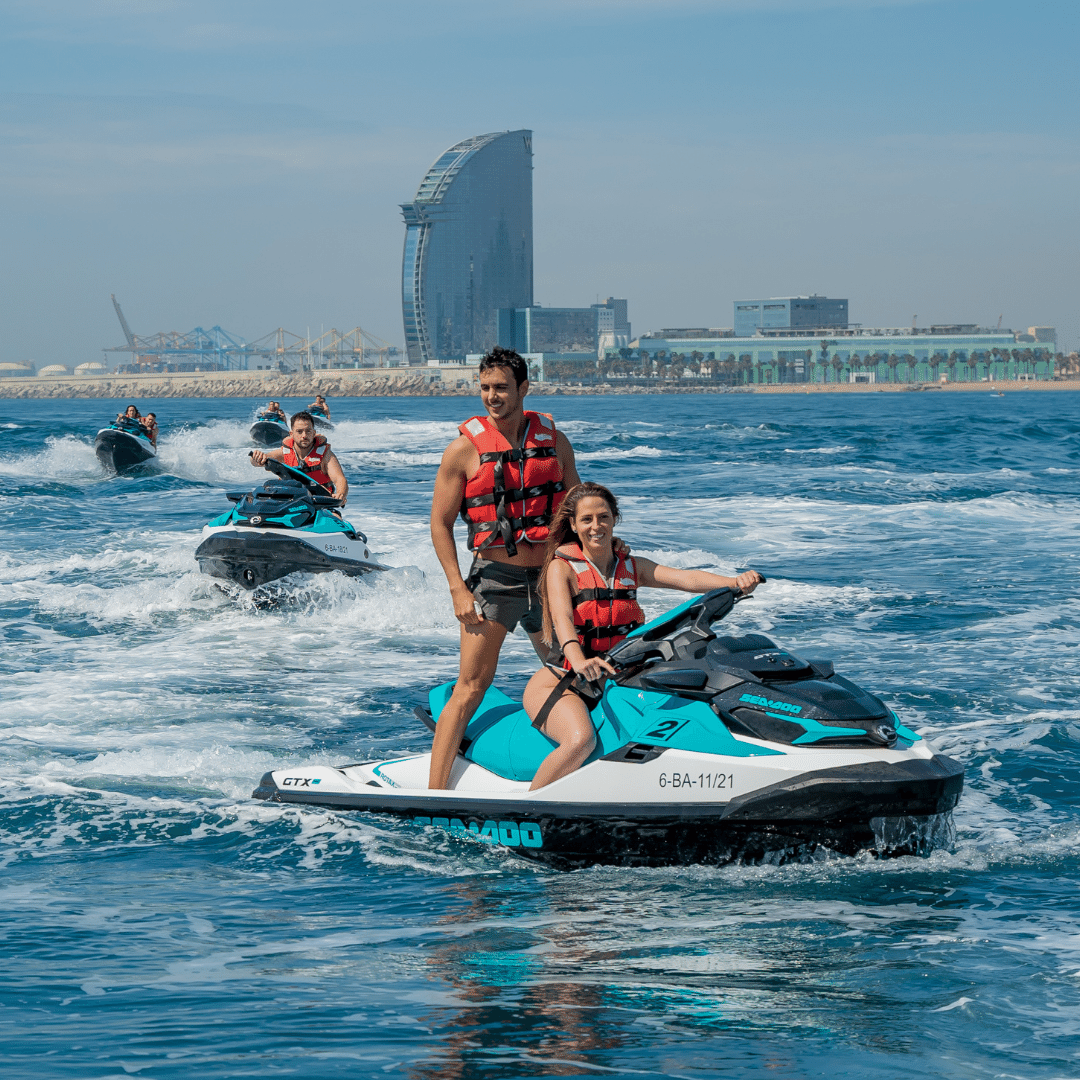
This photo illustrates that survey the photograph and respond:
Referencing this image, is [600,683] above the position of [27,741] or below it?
above

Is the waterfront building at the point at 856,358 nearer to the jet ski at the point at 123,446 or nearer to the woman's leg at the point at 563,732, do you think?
the jet ski at the point at 123,446

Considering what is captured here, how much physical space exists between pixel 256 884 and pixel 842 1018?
2291mm

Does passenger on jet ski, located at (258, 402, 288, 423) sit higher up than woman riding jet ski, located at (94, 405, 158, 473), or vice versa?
passenger on jet ski, located at (258, 402, 288, 423)

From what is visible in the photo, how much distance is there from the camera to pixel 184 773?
21.5 feet

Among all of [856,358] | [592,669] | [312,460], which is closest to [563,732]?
[592,669]

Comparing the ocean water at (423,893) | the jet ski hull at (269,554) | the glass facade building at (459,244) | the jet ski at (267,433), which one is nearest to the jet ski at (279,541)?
the jet ski hull at (269,554)

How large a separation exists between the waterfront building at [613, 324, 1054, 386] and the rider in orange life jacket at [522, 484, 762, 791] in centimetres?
18413

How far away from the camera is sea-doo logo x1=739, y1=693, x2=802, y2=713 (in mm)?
4691

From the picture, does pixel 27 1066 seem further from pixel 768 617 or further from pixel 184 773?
pixel 768 617

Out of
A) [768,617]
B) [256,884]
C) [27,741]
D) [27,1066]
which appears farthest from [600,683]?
[768,617]

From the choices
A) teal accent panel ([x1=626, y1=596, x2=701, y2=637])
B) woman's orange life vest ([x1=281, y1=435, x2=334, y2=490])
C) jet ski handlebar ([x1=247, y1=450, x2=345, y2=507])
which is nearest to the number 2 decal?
teal accent panel ([x1=626, y1=596, x2=701, y2=637])

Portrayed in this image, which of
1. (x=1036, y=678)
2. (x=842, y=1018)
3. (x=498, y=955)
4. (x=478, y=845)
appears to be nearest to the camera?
(x=842, y=1018)

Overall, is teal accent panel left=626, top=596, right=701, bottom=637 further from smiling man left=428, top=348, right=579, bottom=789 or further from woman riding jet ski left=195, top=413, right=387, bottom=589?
woman riding jet ski left=195, top=413, right=387, bottom=589

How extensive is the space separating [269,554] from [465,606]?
22.0 feet
